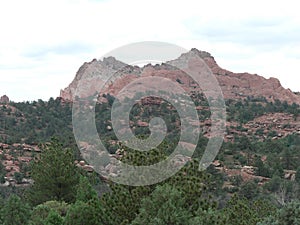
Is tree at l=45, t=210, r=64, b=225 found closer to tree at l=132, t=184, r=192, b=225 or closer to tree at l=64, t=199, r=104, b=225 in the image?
tree at l=64, t=199, r=104, b=225

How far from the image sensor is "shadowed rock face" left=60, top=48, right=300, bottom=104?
8638 centimetres

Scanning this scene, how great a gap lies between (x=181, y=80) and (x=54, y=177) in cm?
6857

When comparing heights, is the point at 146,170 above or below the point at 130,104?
below

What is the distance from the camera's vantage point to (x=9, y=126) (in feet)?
215

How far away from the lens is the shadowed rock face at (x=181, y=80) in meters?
86.4

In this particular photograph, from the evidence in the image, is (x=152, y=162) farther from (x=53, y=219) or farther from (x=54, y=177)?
(x=54, y=177)

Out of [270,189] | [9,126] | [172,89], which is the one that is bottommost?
[270,189]

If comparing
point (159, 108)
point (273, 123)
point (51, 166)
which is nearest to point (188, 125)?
point (159, 108)

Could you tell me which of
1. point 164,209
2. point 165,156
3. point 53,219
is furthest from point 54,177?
point 164,209

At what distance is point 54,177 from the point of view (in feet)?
84.4

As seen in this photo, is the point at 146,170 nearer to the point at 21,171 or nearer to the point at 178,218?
the point at 178,218

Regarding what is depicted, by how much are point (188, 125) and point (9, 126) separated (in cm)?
2082

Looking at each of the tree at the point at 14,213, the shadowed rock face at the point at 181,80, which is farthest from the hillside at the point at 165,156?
the tree at the point at 14,213

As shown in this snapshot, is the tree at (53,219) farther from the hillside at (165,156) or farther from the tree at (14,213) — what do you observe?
the tree at (14,213)
